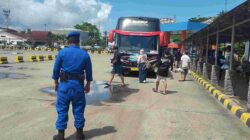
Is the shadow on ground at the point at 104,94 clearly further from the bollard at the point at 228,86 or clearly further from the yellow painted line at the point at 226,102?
the bollard at the point at 228,86

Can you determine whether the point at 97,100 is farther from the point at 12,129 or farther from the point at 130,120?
the point at 12,129

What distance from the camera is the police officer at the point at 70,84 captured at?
6062mm

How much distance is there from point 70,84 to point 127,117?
102 inches

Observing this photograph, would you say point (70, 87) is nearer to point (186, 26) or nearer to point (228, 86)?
point (228, 86)

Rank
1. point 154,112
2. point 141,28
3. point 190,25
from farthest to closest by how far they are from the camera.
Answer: point 190,25 → point 141,28 → point 154,112

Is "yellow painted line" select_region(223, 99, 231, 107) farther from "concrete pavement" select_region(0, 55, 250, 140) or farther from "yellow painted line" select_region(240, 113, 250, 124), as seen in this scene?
"yellow painted line" select_region(240, 113, 250, 124)

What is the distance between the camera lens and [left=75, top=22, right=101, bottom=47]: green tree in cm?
14605

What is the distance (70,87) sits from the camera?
6.08 meters

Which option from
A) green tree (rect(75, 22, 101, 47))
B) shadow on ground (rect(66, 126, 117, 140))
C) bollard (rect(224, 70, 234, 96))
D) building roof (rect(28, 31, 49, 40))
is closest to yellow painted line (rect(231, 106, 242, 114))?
bollard (rect(224, 70, 234, 96))

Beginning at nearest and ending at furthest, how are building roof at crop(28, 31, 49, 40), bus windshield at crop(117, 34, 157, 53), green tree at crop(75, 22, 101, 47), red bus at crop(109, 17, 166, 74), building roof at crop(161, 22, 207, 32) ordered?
1. red bus at crop(109, 17, 166, 74)
2. bus windshield at crop(117, 34, 157, 53)
3. building roof at crop(161, 22, 207, 32)
4. building roof at crop(28, 31, 49, 40)
5. green tree at crop(75, 22, 101, 47)

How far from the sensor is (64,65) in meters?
6.16

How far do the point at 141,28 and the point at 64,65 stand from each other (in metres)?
15.3

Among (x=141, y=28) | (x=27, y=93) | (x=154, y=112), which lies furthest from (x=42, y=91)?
(x=141, y=28)

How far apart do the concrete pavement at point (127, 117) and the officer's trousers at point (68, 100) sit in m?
0.47
